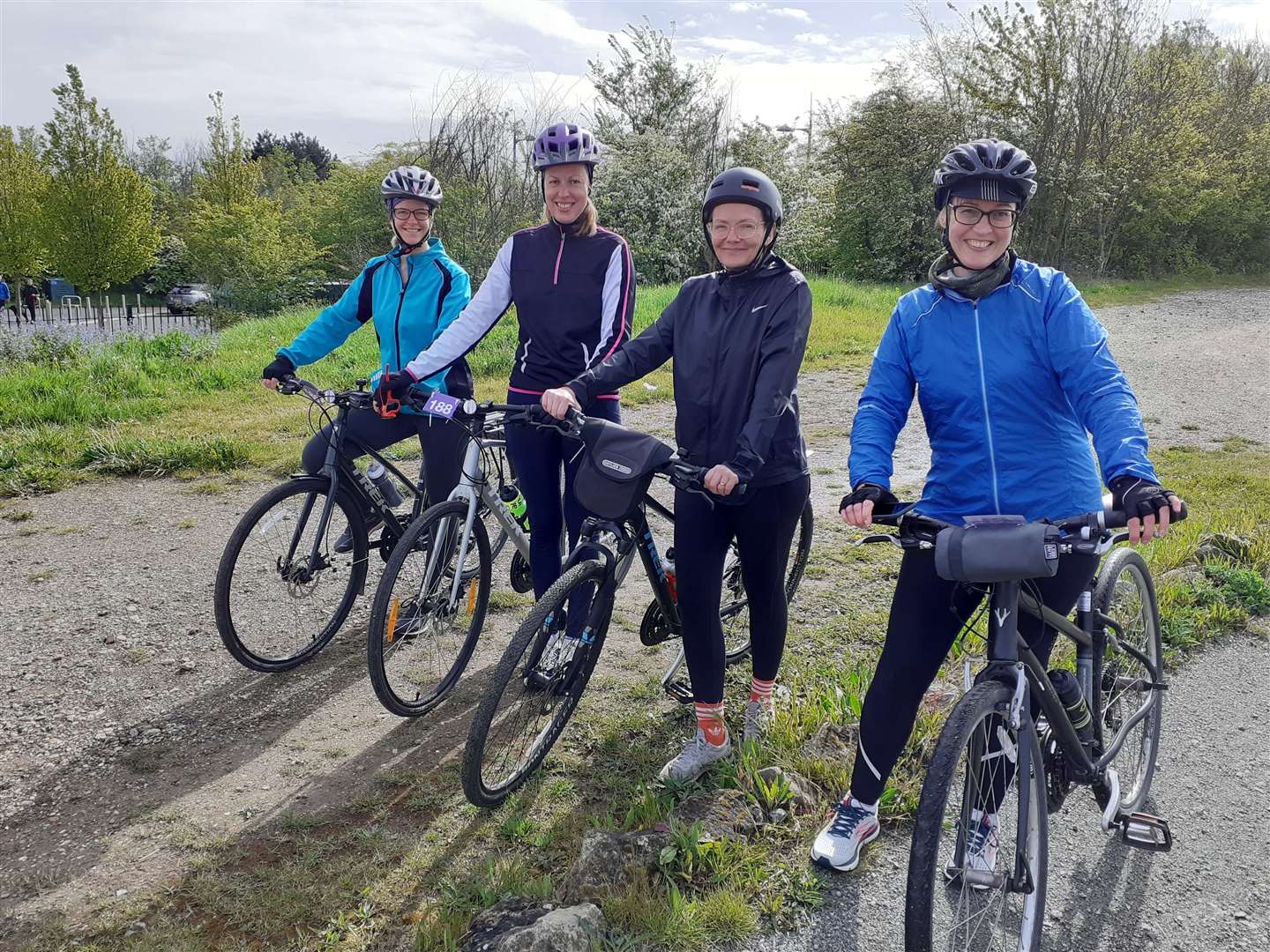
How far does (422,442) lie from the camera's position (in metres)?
4.44

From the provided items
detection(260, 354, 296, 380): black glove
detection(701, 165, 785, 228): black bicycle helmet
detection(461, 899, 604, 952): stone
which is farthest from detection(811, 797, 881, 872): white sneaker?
detection(260, 354, 296, 380): black glove

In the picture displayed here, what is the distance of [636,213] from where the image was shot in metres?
21.2

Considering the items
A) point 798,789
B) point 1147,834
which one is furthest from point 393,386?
point 1147,834

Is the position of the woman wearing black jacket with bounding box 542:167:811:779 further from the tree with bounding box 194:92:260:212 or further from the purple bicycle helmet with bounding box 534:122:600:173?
the tree with bounding box 194:92:260:212

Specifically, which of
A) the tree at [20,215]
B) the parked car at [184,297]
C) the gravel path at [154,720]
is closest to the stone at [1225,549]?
the gravel path at [154,720]

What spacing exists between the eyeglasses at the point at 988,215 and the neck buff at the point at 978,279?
0.09 m

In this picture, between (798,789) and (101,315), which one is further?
(101,315)

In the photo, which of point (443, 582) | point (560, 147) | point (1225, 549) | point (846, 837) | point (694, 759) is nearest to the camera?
point (846, 837)

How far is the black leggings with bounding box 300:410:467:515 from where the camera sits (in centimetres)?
436

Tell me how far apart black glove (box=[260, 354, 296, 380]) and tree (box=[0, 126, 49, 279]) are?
92.1 ft

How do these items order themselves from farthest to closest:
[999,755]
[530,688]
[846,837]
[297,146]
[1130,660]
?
[297,146], [530,688], [1130,660], [846,837], [999,755]

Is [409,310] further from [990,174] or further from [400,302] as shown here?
[990,174]

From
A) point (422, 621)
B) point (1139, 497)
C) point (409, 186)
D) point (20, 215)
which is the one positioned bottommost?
point (422, 621)

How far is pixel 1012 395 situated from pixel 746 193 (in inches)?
43.8
